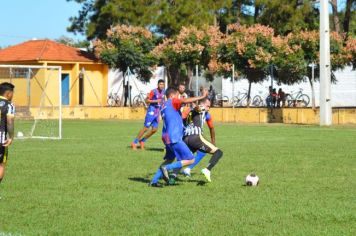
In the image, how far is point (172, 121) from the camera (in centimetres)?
1193

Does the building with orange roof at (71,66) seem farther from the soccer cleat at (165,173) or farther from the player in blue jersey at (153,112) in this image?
the soccer cleat at (165,173)

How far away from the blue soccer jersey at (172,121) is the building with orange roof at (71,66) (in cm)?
3509

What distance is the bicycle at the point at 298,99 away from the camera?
41.0 metres

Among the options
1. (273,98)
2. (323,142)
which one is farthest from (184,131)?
(273,98)

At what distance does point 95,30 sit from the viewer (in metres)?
52.0

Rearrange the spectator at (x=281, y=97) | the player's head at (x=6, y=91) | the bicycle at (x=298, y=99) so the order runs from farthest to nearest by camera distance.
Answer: the bicycle at (x=298, y=99) → the spectator at (x=281, y=97) → the player's head at (x=6, y=91)

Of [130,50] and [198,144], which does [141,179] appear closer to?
[198,144]

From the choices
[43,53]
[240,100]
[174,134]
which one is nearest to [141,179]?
[174,134]

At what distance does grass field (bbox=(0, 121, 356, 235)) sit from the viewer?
8.56m

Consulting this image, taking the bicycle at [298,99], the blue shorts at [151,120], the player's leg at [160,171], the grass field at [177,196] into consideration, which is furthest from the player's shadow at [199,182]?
the bicycle at [298,99]

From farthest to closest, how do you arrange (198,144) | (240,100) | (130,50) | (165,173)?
(130,50)
(240,100)
(198,144)
(165,173)

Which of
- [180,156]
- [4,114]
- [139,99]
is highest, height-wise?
[139,99]

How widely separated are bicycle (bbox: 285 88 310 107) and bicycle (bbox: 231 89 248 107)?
7.67 ft

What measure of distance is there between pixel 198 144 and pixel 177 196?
6.12 feet
